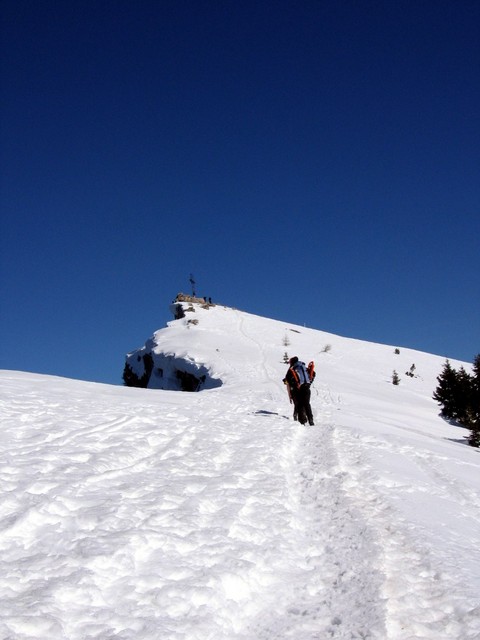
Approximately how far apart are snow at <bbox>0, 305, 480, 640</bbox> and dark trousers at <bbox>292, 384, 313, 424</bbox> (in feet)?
7.13

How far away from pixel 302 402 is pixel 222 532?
8094mm

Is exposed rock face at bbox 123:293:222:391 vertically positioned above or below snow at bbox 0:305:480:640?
above

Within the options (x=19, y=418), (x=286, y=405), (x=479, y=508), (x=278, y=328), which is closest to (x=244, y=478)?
(x=479, y=508)

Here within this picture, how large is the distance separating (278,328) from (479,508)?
50462 millimetres

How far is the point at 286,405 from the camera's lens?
16.5 metres

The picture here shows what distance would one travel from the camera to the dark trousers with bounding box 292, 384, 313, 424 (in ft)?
41.4

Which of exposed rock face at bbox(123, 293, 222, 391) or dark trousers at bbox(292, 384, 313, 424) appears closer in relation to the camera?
dark trousers at bbox(292, 384, 313, 424)

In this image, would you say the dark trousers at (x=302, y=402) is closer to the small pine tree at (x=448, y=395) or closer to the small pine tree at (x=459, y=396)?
the small pine tree at (x=459, y=396)

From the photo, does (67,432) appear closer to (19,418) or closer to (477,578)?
(19,418)

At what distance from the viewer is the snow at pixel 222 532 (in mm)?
3391

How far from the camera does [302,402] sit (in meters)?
12.7

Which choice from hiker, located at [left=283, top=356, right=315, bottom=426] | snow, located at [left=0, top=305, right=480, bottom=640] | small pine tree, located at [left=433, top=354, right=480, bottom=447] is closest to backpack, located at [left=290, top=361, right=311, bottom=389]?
hiker, located at [left=283, top=356, right=315, bottom=426]

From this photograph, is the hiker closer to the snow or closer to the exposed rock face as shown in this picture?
the snow

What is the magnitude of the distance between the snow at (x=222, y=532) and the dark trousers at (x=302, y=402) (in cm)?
217
